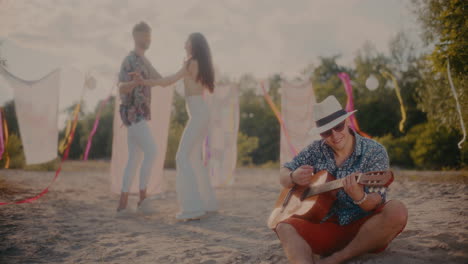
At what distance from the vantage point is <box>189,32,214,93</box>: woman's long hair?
409 cm

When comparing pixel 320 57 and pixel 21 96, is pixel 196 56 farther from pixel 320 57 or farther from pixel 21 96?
pixel 320 57

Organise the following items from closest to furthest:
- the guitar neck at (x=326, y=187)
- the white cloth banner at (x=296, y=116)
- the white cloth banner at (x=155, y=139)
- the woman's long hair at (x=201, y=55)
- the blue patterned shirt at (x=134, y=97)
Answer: the guitar neck at (x=326, y=187)
the woman's long hair at (x=201, y=55)
the blue patterned shirt at (x=134, y=97)
the white cloth banner at (x=155, y=139)
the white cloth banner at (x=296, y=116)

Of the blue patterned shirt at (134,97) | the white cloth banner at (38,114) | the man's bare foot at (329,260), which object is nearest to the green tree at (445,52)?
the man's bare foot at (329,260)

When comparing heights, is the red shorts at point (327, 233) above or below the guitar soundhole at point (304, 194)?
below

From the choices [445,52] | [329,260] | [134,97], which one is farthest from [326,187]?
[445,52]

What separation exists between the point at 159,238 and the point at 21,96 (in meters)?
3.65

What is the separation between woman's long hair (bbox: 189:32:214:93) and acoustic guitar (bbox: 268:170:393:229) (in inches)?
77.8

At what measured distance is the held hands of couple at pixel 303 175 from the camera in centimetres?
242

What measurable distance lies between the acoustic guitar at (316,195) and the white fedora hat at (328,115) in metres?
0.30

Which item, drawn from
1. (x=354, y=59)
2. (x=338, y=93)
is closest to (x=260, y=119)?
(x=338, y=93)

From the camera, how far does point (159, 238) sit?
3.31 m

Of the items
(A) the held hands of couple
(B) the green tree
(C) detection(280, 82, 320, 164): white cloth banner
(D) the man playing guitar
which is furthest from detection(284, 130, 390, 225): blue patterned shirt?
(C) detection(280, 82, 320, 164): white cloth banner

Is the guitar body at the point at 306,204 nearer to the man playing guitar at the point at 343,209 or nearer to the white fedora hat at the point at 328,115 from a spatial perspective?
the man playing guitar at the point at 343,209

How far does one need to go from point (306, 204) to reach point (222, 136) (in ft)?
16.7
